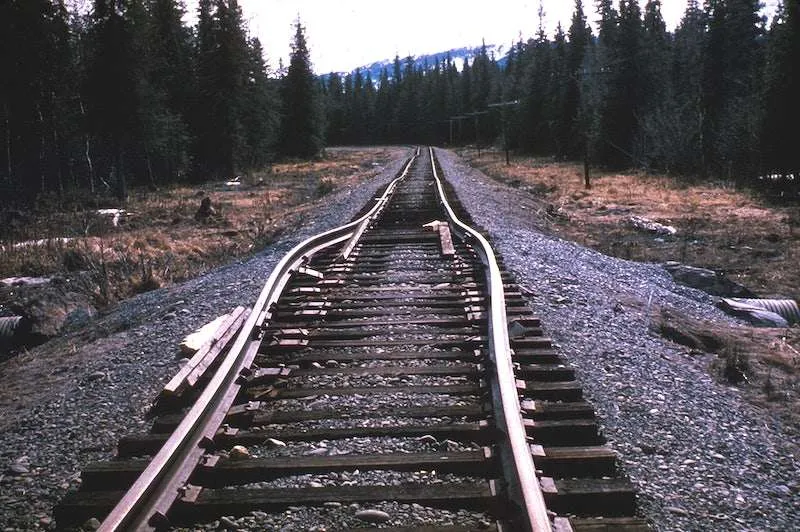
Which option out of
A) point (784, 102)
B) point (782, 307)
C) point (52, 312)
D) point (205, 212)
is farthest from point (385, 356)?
point (784, 102)

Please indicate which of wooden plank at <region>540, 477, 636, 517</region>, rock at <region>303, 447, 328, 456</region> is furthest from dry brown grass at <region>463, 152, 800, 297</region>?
rock at <region>303, 447, 328, 456</region>

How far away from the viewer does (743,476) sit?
309 cm

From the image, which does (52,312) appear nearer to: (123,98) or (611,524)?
(611,524)

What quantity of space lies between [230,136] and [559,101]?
28.1 metres

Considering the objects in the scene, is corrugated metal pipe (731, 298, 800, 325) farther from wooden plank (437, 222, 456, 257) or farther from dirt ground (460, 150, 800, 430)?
wooden plank (437, 222, 456, 257)

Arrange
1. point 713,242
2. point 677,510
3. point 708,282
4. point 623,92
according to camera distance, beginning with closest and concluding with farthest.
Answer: point 677,510 < point 708,282 < point 713,242 < point 623,92

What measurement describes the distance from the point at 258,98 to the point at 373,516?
137 ft

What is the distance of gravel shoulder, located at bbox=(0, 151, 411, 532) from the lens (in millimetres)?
3150

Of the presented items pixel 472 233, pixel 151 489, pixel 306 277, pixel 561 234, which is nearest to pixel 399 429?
pixel 151 489

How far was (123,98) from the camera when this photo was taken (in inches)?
1017

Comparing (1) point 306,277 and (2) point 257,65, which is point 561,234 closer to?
(1) point 306,277

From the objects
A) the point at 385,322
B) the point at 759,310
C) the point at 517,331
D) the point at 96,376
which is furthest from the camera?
the point at 759,310

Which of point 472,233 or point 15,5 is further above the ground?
point 15,5

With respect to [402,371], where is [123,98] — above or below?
→ above
